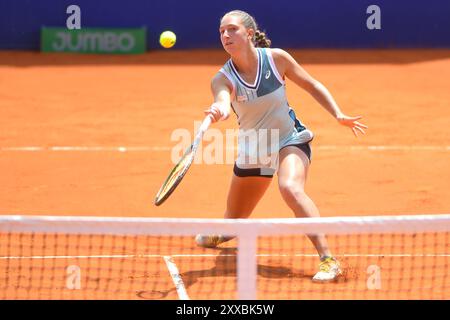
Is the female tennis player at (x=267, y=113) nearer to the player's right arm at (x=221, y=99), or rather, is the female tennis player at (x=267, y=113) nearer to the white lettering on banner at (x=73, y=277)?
the player's right arm at (x=221, y=99)

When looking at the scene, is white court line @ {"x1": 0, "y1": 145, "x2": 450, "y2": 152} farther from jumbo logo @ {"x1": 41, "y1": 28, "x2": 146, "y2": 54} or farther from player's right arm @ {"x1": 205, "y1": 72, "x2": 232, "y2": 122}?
jumbo logo @ {"x1": 41, "y1": 28, "x2": 146, "y2": 54}

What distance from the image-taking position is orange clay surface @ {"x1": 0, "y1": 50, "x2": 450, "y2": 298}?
9.04 meters

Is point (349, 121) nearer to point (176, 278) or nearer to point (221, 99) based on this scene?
point (221, 99)

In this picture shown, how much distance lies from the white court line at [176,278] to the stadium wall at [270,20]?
11.0 m

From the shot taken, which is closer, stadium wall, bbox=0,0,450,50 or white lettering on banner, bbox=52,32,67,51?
stadium wall, bbox=0,0,450,50

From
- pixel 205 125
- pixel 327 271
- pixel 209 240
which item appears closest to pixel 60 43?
pixel 209 240

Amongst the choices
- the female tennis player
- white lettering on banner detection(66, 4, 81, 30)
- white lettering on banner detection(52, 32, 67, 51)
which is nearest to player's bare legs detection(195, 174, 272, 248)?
the female tennis player

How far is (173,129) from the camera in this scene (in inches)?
479

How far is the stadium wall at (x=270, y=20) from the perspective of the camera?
17562mm

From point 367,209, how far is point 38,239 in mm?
3158

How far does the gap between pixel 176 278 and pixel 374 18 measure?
12216 mm

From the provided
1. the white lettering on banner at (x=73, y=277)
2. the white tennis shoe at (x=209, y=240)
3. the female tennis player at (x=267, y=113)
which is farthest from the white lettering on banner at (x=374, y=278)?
the white lettering on banner at (x=73, y=277)

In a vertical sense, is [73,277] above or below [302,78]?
below
